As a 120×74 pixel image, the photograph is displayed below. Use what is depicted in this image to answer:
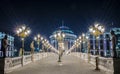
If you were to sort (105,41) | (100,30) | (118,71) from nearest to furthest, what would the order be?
1. (118,71)
2. (100,30)
3. (105,41)

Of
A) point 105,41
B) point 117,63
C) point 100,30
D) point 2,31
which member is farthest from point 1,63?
point 105,41

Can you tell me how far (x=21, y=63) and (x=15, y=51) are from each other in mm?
137934

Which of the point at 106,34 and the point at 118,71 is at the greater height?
the point at 106,34

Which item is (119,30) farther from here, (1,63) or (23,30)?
(1,63)

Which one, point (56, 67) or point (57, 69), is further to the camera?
point (56, 67)

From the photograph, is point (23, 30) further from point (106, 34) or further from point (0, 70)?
point (106, 34)

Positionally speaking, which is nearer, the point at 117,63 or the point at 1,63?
the point at 117,63

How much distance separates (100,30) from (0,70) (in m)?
12.1

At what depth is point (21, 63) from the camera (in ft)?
88.5

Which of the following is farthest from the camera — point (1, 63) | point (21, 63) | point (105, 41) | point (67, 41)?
point (67, 41)

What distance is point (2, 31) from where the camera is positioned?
130875mm

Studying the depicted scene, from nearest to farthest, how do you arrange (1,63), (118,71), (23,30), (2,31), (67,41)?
(118,71) → (1,63) → (23,30) → (2,31) → (67,41)

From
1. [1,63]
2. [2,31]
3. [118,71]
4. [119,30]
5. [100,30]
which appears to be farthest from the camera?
[119,30]

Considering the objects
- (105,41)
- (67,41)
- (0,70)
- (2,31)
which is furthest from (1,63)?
(67,41)
